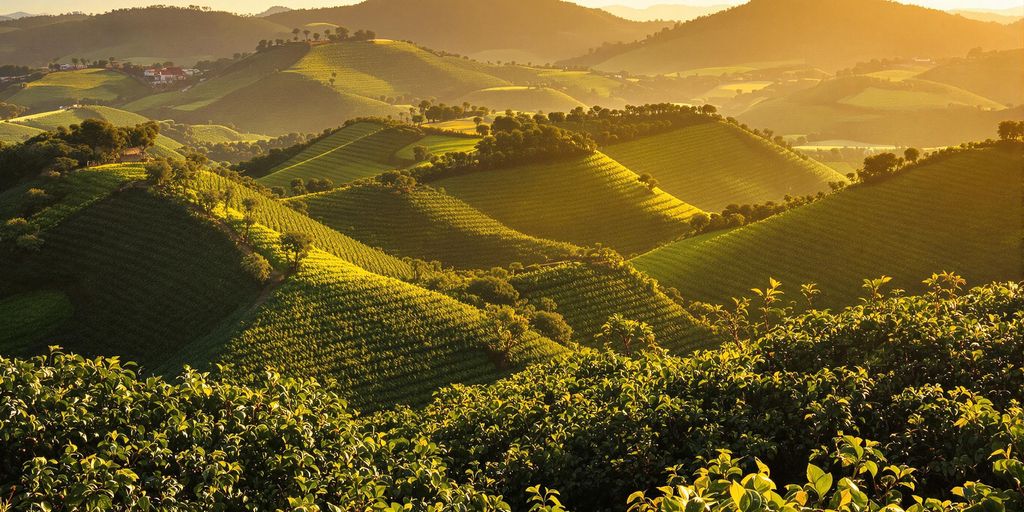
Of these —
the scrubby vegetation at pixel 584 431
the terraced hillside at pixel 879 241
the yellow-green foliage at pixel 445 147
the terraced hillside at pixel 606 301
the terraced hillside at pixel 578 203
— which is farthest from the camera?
the yellow-green foliage at pixel 445 147

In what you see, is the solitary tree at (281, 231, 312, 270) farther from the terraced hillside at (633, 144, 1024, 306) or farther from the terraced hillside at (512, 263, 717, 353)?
the terraced hillside at (633, 144, 1024, 306)

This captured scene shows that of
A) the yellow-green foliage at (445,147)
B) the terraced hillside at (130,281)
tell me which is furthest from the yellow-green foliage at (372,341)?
Answer: the yellow-green foliage at (445,147)

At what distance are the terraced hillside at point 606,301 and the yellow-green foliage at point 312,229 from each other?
2411 centimetres

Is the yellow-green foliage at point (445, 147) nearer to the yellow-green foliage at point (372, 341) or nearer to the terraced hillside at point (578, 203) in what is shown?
the terraced hillside at point (578, 203)

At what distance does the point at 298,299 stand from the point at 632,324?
46.4 meters

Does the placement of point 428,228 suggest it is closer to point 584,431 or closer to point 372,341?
point 372,341

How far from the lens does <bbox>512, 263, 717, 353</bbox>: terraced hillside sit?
93.8 m

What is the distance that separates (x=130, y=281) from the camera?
3656 inches

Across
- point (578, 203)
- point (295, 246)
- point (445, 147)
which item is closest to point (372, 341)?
point (295, 246)

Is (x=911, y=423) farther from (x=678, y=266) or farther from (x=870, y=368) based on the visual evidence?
(x=678, y=266)

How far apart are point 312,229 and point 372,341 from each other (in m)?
46.2

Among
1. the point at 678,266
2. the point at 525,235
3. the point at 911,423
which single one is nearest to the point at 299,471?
the point at 911,423

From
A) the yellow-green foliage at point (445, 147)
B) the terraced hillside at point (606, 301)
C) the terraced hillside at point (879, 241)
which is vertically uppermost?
the yellow-green foliage at point (445, 147)

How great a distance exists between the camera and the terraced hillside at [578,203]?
146m
